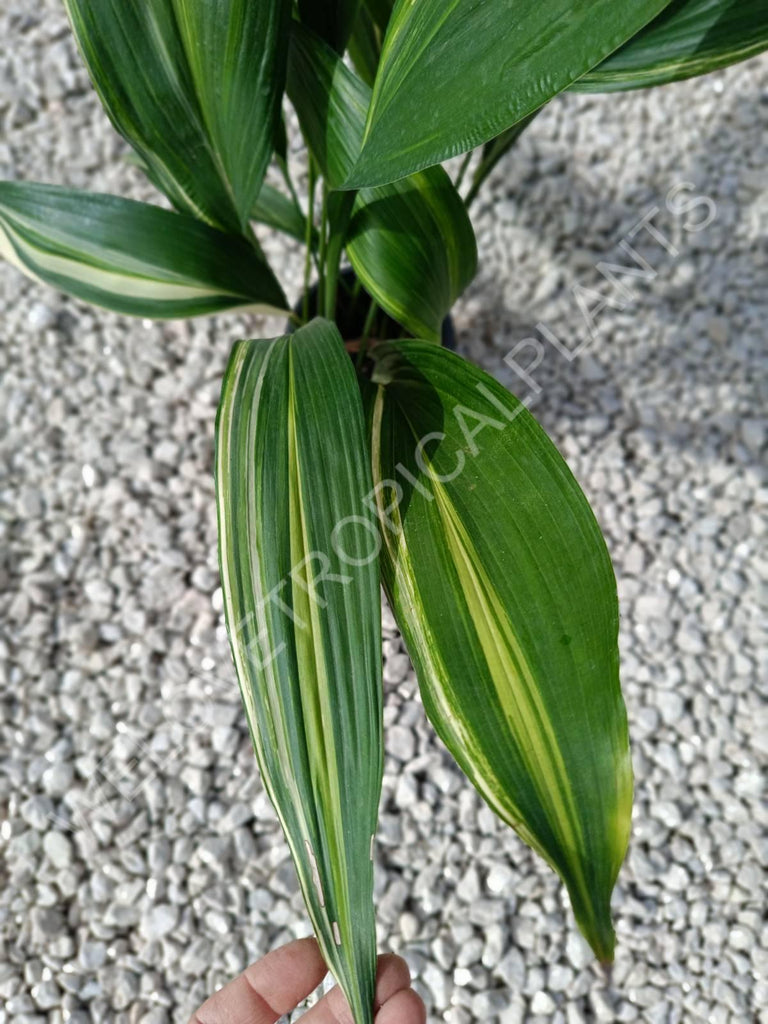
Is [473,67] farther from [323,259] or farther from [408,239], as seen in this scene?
[323,259]

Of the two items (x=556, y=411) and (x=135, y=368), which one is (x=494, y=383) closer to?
(x=556, y=411)

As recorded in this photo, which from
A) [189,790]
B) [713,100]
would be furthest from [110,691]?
[713,100]

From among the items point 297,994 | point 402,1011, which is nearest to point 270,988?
point 297,994

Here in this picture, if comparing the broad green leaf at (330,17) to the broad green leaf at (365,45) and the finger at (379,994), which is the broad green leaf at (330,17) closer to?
the broad green leaf at (365,45)

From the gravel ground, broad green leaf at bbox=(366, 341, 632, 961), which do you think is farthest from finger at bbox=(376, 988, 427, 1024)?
the gravel ground

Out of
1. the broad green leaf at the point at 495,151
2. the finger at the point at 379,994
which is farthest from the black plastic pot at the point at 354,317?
the finger at the point at 379,994

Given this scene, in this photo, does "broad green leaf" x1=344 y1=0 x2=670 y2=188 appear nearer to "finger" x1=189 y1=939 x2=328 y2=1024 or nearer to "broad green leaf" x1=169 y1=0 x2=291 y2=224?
"broad green leaf" x1=169 y1=0 x2=291 y2=224
